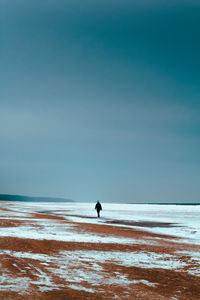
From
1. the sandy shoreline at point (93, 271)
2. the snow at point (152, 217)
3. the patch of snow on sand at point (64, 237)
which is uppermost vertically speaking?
the sandy shoreline at point (93, 271)

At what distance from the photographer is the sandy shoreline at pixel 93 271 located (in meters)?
7.28

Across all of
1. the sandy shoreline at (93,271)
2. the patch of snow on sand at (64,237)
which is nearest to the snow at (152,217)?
the patch of snow on sand at (64,237)

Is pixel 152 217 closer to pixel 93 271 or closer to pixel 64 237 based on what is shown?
pixel 64 237

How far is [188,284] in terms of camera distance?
8.91 m

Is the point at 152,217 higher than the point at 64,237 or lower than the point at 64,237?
lower

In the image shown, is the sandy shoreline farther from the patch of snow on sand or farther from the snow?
the snow

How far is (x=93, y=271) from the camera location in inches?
380

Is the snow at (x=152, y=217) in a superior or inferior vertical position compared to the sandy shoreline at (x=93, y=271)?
inferior

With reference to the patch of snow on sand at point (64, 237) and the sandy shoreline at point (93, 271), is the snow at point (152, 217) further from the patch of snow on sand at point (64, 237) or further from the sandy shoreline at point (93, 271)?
the sandy shoreline at point (93, 271)

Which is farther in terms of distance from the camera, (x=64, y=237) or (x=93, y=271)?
(x=64, y=237)

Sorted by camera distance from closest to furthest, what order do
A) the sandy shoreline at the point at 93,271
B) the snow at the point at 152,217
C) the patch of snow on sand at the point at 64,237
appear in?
the sandy shoreline at the point at 93,271
the patch of snow on sand at the point at 64,237
the snow at the point at 152,217

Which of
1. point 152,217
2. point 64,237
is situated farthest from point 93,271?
point 152,217

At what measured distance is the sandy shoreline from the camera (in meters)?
7.28

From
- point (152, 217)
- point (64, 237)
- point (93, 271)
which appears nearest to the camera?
point (93, 271)
